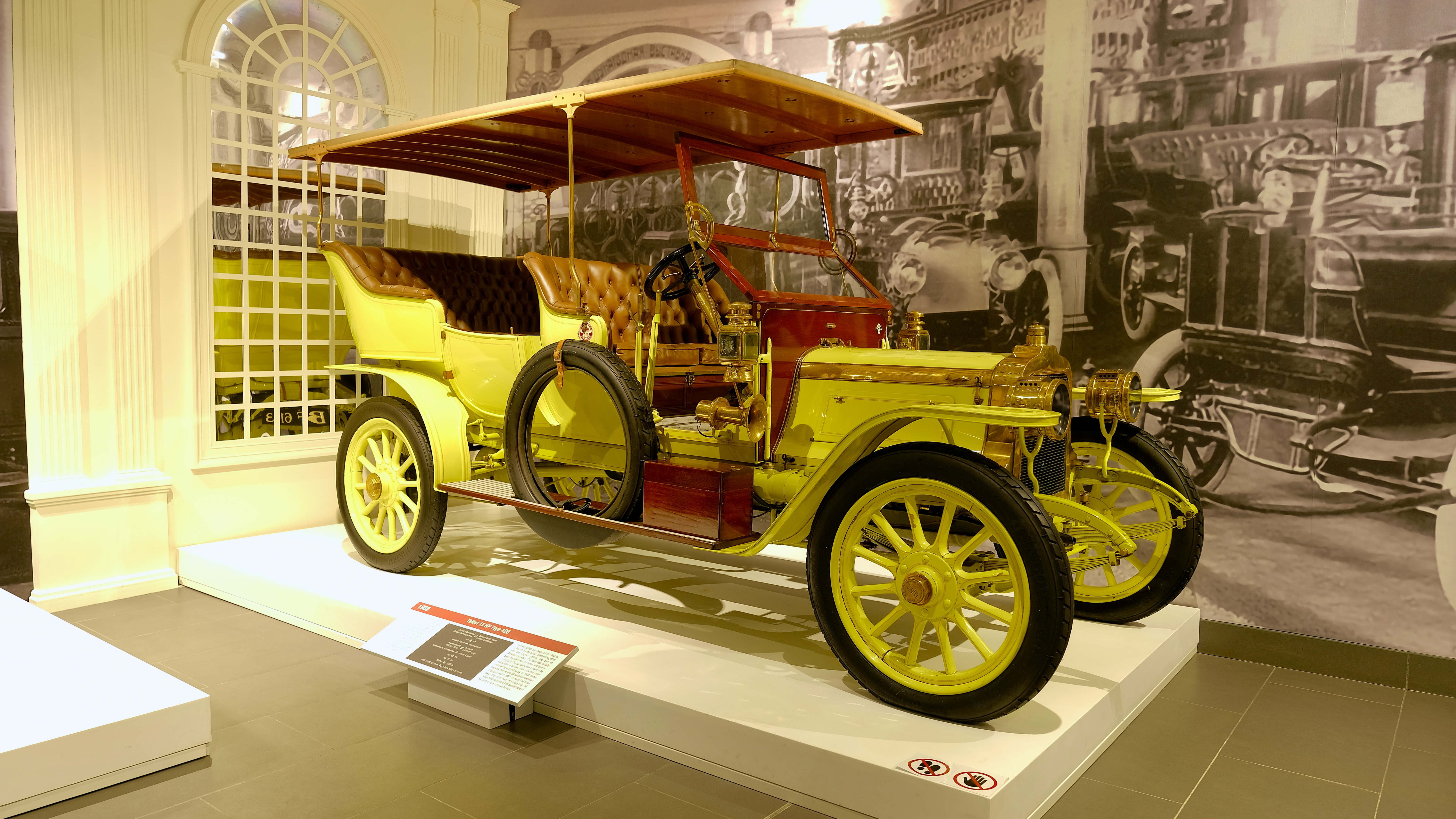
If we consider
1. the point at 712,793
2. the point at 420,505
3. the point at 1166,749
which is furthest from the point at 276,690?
the point at 1166,749

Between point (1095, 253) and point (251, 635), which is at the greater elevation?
point (1095, 253)

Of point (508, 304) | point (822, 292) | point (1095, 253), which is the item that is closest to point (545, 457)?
Result: point (508, 304)

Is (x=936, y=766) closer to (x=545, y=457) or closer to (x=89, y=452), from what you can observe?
(x=545, y=457)

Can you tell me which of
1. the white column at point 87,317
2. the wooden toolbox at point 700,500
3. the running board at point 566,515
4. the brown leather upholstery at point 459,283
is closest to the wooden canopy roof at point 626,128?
the brown leather upholstery at point 459,283

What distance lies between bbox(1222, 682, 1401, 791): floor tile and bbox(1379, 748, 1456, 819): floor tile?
42 mm

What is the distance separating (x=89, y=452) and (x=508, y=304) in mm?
2217

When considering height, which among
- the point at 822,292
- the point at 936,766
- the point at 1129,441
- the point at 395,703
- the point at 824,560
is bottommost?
the point at 395,703

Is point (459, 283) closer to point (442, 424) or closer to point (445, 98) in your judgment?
point (442, 424)

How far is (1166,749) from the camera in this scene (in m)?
3.21

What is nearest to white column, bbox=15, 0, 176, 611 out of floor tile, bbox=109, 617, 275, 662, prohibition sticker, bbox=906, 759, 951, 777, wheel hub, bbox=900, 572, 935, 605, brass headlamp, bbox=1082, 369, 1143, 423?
floor tile, bbox=109, 617, 275, 662

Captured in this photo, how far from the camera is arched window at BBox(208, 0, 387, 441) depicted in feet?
17.6

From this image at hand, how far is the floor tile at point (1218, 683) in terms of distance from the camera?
3744 mm

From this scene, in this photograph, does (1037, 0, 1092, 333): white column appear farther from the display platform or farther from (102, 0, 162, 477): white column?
(102, 0, 162, 477): white column

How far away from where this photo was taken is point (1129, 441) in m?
3.79
